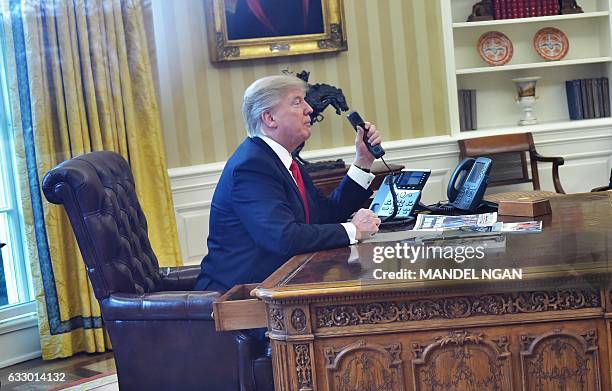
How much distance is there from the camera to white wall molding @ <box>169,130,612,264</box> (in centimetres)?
497

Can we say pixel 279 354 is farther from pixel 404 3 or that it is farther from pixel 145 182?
pixel 404 3

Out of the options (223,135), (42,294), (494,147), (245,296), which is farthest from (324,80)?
(245,296)

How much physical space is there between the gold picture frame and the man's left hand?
6.84 ft

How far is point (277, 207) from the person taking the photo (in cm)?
252

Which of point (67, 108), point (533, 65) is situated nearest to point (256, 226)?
point (67, 108)

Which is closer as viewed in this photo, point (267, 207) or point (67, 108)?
point (267, 207)

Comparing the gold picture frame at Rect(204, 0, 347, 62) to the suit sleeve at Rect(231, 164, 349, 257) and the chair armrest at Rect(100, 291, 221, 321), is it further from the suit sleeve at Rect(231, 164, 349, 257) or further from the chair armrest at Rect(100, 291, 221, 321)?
the chair armrest at Rect(100, 291, 221, 321)

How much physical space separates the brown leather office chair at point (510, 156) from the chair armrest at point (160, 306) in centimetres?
318

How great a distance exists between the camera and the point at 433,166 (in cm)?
546

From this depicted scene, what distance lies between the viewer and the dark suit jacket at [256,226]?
8.20ft

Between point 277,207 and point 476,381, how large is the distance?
801 mm

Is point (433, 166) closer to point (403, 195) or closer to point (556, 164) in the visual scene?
point (556, 164)

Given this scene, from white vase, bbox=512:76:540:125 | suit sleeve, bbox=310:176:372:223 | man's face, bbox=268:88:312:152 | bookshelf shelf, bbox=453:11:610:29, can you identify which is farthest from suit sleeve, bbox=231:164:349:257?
white vase, bbox=512:76:540:125

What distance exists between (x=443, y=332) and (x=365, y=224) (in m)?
0.62
